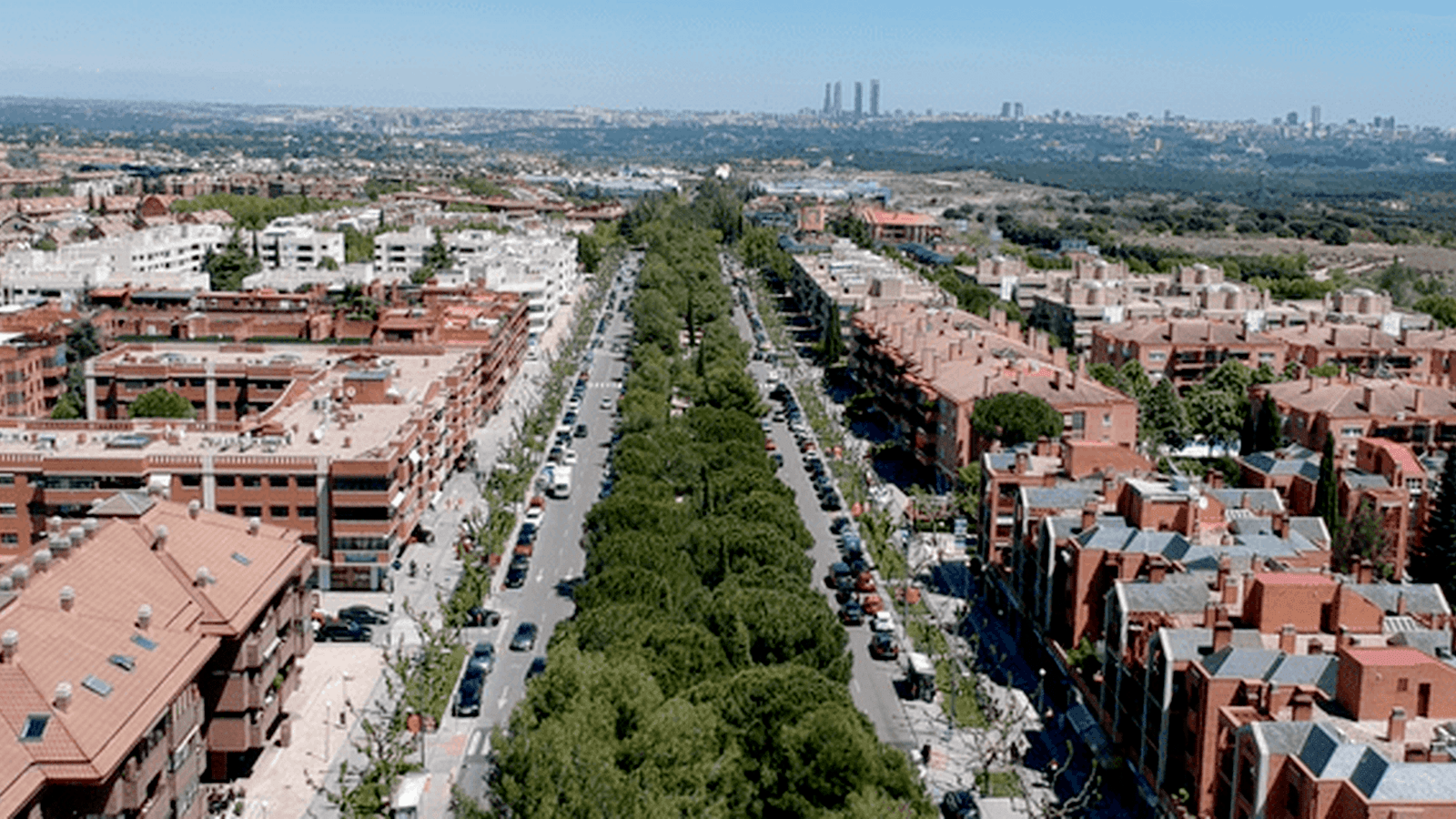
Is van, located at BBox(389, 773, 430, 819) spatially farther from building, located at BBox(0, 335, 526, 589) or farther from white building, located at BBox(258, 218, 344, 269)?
white building, located at BBox(258, 218, 344, 269)

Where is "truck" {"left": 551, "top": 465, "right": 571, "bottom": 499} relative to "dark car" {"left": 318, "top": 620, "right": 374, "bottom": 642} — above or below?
above

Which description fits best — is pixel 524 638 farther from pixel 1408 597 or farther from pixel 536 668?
pixel 1408 597

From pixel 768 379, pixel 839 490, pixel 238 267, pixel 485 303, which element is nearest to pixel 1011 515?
pixel 839 490

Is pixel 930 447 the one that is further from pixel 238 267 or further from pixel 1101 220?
pixel 1101 220

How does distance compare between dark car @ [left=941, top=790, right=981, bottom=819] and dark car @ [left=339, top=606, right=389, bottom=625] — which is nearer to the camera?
dark car @ [left=941, top=790, right=981, bottom=819]

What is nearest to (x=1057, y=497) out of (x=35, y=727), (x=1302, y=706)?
(x=1302, y=706)

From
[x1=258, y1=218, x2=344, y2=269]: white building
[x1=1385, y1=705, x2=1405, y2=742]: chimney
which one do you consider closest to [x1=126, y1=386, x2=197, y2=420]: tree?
[x1=1385, y1=705, x2=1405, y2=742]: chimney
